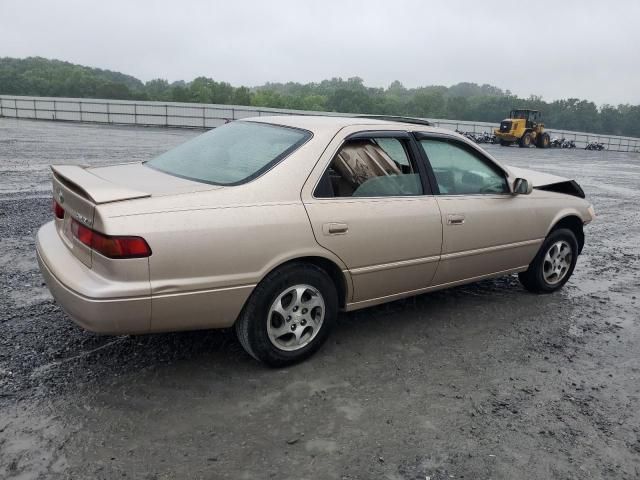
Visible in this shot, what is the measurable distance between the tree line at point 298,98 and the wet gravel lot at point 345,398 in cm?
5050

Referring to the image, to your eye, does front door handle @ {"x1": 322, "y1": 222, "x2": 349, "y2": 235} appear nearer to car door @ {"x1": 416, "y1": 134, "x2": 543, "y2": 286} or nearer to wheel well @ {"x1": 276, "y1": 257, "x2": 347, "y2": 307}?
wheel well @ {"x1": 276, "y1": 257, "x2": 347, "y2": 307}

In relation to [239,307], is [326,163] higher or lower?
higher

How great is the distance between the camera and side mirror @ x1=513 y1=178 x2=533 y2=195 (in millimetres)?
4398

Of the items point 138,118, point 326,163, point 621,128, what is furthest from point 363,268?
point 621,128

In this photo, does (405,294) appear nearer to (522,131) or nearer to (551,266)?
(551,266)

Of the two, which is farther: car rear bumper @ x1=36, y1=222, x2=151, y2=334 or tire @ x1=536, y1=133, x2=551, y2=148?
tire @ x1=536, y1=133, x2=551, y2=148

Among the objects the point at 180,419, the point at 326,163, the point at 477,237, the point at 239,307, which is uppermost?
the point at 326,163

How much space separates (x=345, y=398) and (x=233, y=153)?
175 centimetres

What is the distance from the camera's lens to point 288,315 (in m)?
3.27

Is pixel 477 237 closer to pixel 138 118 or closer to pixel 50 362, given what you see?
pixel 50 362

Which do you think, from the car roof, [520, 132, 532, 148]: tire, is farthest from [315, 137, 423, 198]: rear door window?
[520, 132, 532, 148]: tire

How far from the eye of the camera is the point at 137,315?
273 cm

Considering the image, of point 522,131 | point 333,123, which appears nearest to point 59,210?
point 333,123

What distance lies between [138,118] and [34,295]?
3121 centimetres
